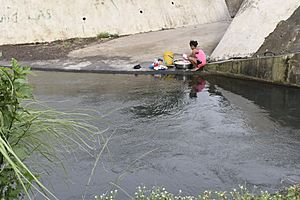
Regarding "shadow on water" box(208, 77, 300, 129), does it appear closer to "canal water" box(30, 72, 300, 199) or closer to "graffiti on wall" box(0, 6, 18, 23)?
"canal water" box(30, 72, 300, 199)

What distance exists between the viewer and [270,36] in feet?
36.5

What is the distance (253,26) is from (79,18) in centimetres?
887

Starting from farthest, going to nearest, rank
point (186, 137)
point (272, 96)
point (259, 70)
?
point (259, 70) → point (272, 96) → point (186, 137)

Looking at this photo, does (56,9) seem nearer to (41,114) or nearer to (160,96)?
(160,96)

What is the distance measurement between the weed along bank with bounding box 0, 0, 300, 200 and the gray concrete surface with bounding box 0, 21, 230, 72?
70 millimetres

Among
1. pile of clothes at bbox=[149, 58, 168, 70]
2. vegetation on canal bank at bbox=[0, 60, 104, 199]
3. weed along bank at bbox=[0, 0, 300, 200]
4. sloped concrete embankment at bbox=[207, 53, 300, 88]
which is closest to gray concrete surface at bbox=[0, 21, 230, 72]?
weed along bank at bbox=[0, 0, 300, 200]

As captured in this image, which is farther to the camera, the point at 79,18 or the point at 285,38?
the point at 79,18

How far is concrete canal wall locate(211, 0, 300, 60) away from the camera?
37.1ft

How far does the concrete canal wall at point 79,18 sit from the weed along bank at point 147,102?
0.05 m

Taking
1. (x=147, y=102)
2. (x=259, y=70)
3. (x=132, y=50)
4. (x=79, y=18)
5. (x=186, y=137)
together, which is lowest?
(x=186, y=137)

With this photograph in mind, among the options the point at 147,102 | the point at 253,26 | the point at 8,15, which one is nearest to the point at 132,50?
the point at 253,26

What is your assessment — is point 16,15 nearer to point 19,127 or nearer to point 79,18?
point 79,18

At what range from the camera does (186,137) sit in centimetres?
633

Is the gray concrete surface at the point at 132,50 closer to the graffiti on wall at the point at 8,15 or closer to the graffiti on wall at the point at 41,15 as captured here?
the graffiti on wall at the point at 41,15
